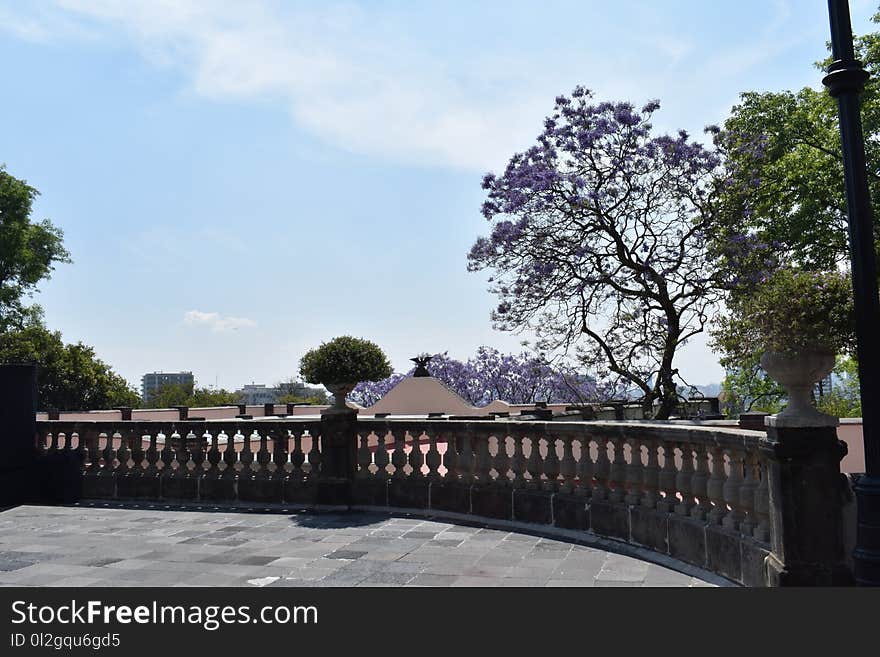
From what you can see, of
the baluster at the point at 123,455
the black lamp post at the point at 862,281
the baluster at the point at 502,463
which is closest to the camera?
the black lamp post at the point at 862,281

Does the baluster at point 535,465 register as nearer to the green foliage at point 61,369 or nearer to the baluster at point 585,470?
the baluster at point 585,470

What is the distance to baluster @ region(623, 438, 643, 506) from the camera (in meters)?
6.62

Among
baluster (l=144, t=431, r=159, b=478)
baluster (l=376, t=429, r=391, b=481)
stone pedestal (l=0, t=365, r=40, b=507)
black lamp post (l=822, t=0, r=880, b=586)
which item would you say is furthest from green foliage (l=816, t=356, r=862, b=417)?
stone pedestal (l=0, t=365, r=40, b=507)

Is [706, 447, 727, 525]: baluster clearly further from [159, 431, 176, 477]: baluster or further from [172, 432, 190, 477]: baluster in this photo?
[159, 431, 176, 477]: baluster

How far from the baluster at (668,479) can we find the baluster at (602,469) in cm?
76

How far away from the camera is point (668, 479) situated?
619cm

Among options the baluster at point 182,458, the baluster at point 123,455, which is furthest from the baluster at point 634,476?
the baluster at point 123,455

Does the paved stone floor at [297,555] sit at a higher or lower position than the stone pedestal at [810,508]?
lower

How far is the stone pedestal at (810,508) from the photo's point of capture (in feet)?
14.7

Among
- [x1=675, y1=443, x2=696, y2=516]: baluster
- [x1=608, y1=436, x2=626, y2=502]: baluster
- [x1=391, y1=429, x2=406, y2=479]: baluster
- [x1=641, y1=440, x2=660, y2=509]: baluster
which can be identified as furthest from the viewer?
[x1=391, y1=429, x2=406, y2=479]: baluster

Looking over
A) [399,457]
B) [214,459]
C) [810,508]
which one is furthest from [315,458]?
[810,508]

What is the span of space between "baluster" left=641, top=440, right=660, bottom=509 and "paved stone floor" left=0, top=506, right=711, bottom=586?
61cm

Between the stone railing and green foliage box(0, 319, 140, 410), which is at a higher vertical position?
A: green foliage box(0, 319, 140, 410)
